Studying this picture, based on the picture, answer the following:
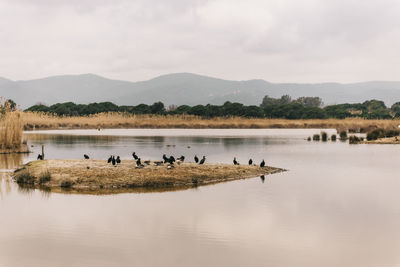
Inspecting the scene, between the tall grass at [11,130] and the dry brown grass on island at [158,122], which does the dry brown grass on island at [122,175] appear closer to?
the tall grass at [11,130]

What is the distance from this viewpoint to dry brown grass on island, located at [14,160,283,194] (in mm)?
24531

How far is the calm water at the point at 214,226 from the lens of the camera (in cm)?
1352

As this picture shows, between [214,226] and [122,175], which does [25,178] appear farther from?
[214,226]

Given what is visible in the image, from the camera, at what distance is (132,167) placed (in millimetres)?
27797

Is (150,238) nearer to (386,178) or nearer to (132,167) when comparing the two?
(132,167)

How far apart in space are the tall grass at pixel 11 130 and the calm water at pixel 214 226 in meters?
11.8

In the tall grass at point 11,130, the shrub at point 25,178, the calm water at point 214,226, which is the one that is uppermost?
the tall grass at point 11,130

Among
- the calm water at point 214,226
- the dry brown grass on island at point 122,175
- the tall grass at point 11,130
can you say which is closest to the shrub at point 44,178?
the dry brown grass on island at point 122,175

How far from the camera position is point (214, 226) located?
663 inches

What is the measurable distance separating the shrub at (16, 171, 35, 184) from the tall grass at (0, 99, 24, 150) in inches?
541

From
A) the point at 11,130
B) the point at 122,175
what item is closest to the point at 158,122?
the point at 11,130

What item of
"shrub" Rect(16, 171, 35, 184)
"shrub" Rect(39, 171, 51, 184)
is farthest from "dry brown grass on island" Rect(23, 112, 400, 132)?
"shrub" Rect(39, 171, 51, 184)

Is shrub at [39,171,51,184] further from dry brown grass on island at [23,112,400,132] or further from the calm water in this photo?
dry brown grass on island at [23,112,400,132]

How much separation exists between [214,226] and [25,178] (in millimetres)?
13447
